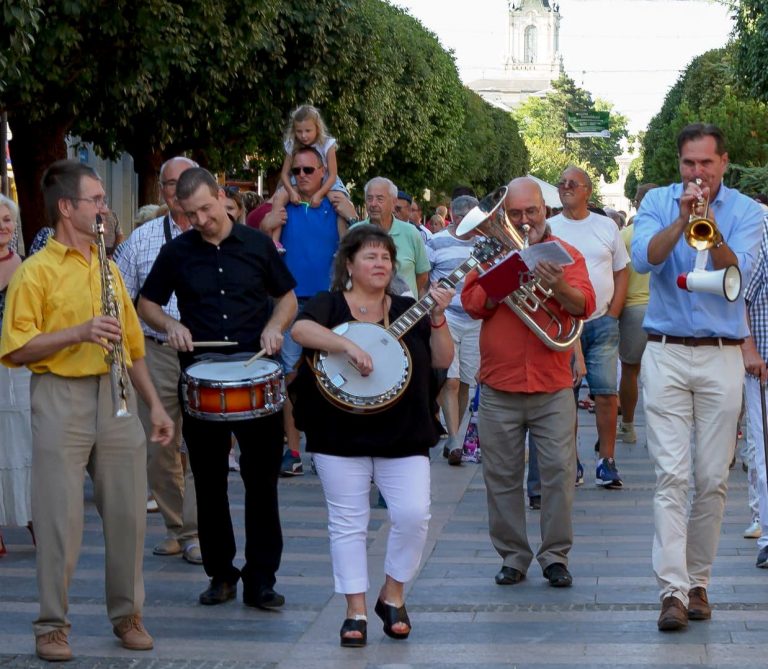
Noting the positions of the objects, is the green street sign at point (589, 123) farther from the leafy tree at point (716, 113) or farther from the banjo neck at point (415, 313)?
the banjo neck at point (415, 313)

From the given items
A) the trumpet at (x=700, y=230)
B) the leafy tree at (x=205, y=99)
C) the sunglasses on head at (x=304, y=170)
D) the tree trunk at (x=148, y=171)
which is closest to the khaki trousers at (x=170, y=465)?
the sunglasses on head at (x=304, y=170)

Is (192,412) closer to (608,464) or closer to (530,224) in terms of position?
(530,224)

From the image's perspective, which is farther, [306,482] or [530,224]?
[306,482]

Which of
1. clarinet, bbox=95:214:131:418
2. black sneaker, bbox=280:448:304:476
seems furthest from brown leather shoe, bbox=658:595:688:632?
black sneaker, bbox=280:448:304:476

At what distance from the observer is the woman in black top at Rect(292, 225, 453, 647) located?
22.2 ft

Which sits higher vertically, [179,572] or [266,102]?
[266,102]

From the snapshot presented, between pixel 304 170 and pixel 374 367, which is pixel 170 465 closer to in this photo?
pixel 374 367

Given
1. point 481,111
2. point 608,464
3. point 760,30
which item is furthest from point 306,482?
point 481,111

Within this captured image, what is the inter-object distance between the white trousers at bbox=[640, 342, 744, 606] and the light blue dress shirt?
0.10 meters

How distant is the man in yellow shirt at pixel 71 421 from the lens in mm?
6418

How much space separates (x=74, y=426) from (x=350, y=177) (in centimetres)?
3554

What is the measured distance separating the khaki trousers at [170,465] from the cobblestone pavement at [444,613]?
0.21 meters

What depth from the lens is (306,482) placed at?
11.3m

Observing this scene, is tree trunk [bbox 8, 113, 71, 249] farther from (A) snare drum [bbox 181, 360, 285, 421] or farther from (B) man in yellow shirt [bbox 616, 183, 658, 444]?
(A) snare drum [bbox 181, 360, 285, 421]
